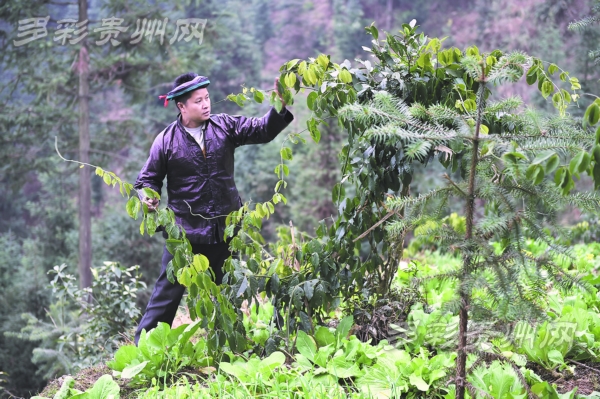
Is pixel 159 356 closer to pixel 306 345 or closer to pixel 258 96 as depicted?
pixel 306 345

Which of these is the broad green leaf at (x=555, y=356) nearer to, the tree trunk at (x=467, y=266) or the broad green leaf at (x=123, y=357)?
the tree trunk at (x=467, y=266)

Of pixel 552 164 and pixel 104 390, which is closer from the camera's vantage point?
pixel 552 164

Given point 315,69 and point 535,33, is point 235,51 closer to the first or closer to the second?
point 535,33

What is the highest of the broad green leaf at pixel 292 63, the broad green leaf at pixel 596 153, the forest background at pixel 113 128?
the broad green leaf at pixel 292 63

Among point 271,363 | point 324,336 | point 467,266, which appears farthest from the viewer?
point 324,336

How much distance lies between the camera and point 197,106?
3258mm

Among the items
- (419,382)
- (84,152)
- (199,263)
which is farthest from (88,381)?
(84,152)

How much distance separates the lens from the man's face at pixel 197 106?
3.24 m

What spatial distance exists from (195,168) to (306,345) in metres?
1.21

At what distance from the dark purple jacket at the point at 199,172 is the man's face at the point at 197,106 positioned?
0.09 metres

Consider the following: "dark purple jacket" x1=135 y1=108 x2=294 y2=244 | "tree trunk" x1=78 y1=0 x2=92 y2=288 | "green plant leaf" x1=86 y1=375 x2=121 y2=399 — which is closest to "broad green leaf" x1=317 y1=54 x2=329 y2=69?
"dark purple jacket" x1=135 y1=108 x2=294 y2=244

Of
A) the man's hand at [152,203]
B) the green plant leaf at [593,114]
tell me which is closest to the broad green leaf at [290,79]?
the man's hand at [152,203]

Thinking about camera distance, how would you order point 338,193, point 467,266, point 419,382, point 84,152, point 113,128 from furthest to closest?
point 113,128 → point 84,152 → point 338,193 → point 419,382 → point 467,266

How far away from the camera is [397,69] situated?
296 centimetres
